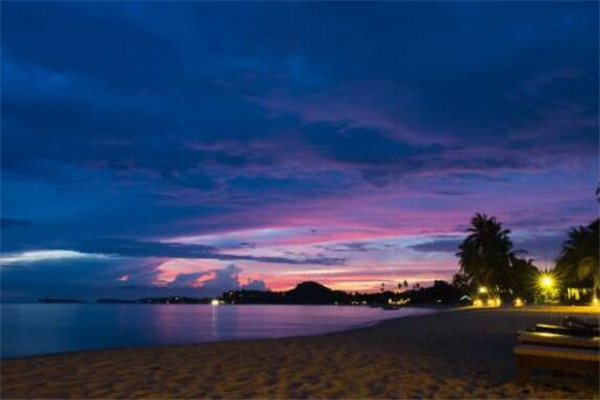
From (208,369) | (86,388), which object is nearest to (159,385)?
(86,388)

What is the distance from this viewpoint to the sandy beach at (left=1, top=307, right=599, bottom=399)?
857cm

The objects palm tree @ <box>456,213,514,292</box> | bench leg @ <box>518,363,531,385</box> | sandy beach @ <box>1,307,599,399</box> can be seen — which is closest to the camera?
sandy beach @ <box>1,307,599,399</box>

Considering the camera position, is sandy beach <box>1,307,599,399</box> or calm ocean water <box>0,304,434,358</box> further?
calm ocean water <box>0,304,434,358</box>

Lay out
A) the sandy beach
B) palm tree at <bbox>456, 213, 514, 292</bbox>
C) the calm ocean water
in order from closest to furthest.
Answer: the sandy beach < the calm ocean water < palm tree at <bbox>456, 213, 514, 292</bbox>

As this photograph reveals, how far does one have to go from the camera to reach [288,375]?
1034 centimetres

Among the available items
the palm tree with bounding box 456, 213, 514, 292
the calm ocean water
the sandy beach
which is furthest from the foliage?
the sandy beach

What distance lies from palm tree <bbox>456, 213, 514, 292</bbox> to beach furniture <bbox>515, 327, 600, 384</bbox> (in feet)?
210

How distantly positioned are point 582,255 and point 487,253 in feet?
58.8

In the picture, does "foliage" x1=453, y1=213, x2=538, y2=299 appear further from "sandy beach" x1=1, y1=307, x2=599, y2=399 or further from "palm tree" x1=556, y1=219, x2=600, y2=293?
"sandy beach" x1=1, y1=307, x2=599, y2=399

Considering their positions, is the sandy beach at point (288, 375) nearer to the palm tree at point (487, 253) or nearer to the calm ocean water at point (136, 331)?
the calm ocean water at point (136, 331)

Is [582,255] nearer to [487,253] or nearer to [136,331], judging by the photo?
[487,253]

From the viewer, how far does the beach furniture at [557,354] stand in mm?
7969

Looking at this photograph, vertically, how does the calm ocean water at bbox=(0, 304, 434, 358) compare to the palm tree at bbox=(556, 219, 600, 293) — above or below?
below

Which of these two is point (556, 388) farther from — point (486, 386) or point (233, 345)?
point (233, 345)
